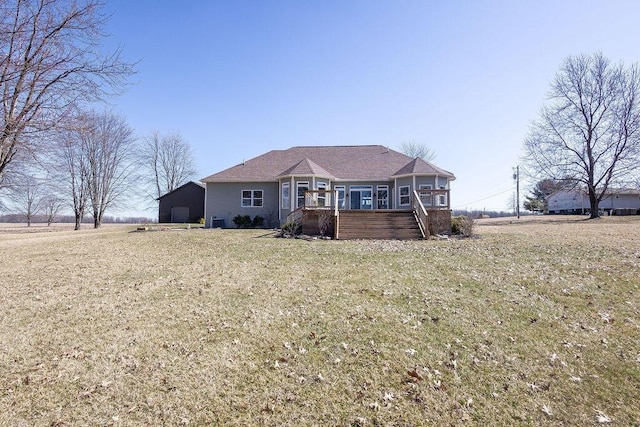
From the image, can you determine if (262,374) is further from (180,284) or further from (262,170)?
(262,170)

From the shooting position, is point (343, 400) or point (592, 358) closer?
point (343, 400)

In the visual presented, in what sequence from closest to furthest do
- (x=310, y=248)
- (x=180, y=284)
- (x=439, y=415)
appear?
(x=439, y=415)
(x=180, y=284)
(x=310, y=248)

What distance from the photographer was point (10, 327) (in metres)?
4.95

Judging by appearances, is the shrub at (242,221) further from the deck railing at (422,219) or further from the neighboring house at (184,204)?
the neighboring house at (184,204)

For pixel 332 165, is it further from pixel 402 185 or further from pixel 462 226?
pixel 462 226

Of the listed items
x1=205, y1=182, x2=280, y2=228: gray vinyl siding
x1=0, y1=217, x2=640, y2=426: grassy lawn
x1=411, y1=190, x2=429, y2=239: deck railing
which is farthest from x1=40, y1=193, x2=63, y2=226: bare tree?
x1=411, y1=190, x2=429, y2=239: deck railing

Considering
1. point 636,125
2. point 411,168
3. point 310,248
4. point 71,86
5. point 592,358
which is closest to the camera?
point 592,358

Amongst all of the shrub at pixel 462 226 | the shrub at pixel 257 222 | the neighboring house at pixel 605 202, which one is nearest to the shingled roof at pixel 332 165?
the shrub at pixel 257 222

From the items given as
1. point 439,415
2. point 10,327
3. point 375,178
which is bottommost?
point 439,415

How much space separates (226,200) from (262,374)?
20.0 metres

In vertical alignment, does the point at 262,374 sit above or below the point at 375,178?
below

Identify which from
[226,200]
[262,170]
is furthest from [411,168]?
[226,200]

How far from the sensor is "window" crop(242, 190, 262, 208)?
880 inches

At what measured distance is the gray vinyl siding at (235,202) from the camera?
22.1 m
